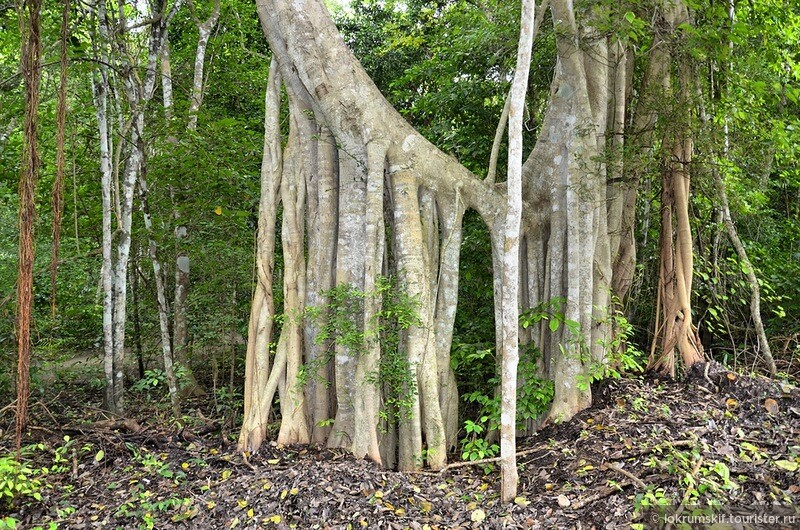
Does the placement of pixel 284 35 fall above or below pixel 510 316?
above

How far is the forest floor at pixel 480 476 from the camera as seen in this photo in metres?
3.93

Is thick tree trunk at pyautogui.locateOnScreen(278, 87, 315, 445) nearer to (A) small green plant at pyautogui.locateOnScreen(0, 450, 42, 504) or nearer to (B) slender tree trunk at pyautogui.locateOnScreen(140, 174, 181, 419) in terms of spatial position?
(B) slender tree trunk at pyautogui.locateOnScreen(140, 174, 181, 419)

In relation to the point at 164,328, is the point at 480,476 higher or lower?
lower

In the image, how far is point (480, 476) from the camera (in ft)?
17.2

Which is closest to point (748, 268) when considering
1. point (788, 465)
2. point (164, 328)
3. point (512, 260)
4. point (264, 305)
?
point (788, 465)

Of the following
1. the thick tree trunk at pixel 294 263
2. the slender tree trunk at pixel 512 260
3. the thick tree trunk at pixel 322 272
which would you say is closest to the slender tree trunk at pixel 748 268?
the slender tree trunk at pixel 512 260

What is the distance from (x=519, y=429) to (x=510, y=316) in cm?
201

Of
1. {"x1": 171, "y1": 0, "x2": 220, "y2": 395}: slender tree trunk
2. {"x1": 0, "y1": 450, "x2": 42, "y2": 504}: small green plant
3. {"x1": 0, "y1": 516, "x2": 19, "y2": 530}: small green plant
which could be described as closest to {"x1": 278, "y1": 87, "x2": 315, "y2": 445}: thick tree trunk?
{"x1": 171, "y1": 0, "x2": 220, "y2": 395}: slender tree trunk

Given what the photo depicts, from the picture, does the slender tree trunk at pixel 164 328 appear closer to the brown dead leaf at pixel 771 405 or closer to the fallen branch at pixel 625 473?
the fallen branch at pixel 625 473

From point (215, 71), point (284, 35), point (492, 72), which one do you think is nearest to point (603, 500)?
point (284, 35)

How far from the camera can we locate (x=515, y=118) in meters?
4.38

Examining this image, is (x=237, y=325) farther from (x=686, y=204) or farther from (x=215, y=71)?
(x=686, y=204)

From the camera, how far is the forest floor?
3.93 meters

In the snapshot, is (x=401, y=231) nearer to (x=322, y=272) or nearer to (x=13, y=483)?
(x=322, y=272)
